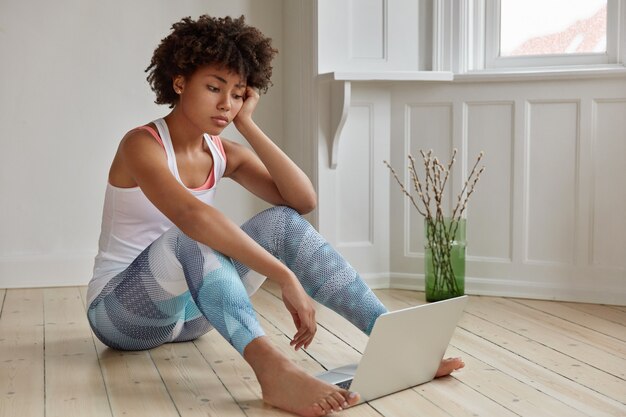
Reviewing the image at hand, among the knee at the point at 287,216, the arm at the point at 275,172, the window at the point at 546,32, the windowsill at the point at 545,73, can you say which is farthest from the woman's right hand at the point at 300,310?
the window at the point at 546,32

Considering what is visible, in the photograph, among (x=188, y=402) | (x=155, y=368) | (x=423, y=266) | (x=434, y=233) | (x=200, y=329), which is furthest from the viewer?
(x=423, y=266)

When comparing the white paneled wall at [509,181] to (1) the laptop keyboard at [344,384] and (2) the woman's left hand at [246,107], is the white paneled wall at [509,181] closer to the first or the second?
(2) the woman's left hand at [246,107]

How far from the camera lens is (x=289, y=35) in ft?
12.6

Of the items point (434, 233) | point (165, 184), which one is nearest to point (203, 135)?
point (165, 184)

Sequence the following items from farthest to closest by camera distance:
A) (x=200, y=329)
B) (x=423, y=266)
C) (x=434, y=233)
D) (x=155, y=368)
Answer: (x=423, y=266)
(x=434, y=233)
(x=200, y=329)
(x=155, y=368)

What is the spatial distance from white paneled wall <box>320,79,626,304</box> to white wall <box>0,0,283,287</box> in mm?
928

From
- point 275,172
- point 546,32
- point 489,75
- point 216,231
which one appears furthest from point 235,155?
point 546,32

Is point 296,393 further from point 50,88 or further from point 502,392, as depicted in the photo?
point 50,88

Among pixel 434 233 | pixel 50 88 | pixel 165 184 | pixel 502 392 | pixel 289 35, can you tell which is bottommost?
pixel 502 392

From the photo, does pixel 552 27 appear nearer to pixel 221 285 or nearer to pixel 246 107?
pixel 246 107

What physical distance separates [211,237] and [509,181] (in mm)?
1765

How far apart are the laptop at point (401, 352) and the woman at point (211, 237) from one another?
94 mm

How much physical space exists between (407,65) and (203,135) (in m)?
1.40

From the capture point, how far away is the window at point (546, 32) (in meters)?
3.34
